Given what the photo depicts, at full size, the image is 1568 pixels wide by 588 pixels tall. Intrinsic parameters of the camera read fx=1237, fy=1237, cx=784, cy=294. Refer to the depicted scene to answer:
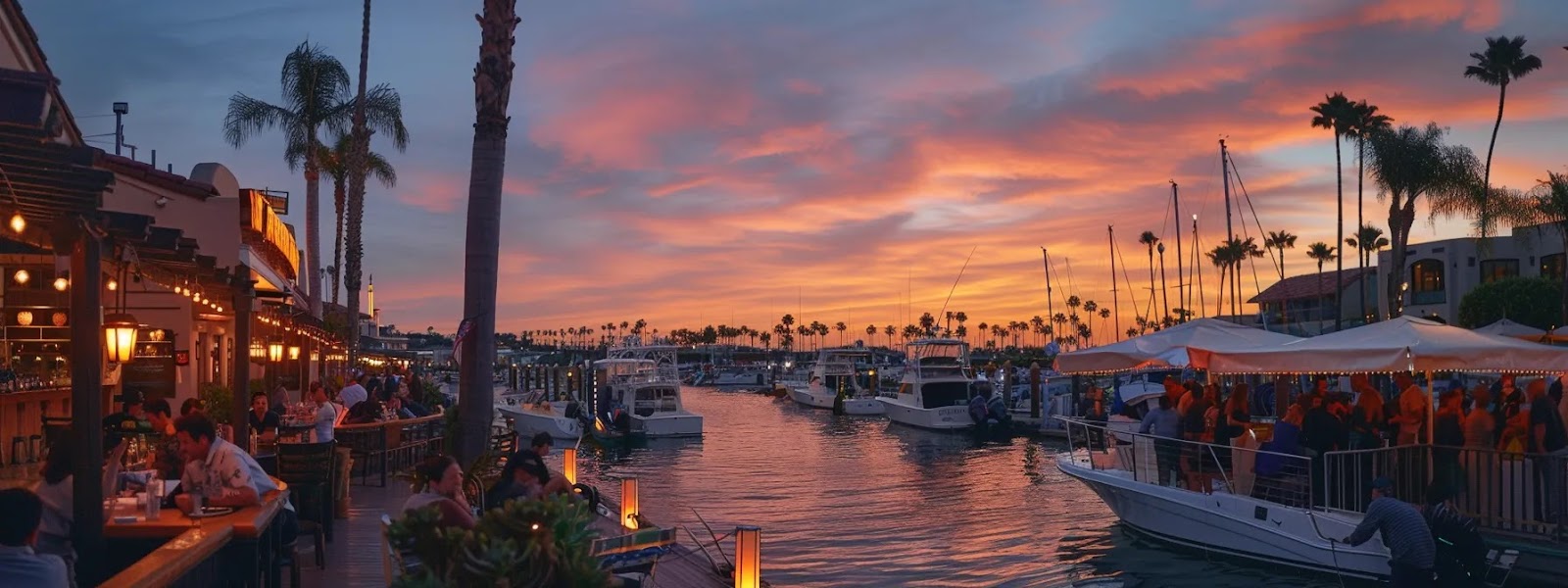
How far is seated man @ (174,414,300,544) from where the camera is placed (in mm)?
8250

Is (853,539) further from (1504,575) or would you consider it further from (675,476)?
(675,476)

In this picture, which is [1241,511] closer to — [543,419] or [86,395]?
[86,395]

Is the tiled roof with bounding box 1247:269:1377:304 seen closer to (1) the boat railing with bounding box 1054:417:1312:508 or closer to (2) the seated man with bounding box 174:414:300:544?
(1) the boat railing with bounding box 1054:417:1312:508

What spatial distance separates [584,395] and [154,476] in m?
53.9

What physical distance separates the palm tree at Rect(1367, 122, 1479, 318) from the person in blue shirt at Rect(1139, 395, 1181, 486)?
3346 centimetres

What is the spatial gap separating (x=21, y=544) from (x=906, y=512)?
21.8m

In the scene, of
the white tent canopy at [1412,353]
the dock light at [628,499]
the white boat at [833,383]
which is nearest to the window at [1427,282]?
the white boat at [833,383]

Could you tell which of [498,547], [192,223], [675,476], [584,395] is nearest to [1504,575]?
[498,547]

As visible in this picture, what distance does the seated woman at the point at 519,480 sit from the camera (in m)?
9.95

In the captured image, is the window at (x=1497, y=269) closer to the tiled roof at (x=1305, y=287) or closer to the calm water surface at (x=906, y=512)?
the tiled roof at (x=1305, y=287)

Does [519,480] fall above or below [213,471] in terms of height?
below

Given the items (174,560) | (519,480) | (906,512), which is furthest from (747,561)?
(906,512)

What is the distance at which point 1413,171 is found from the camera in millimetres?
47094

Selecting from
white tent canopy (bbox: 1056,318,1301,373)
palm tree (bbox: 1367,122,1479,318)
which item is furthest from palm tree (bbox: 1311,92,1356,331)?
white tent canopy (bbox: 1056,318,1301,373)
